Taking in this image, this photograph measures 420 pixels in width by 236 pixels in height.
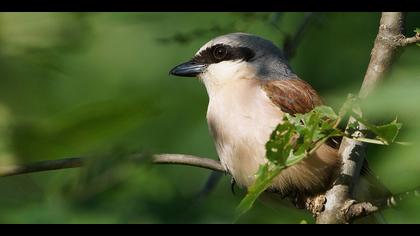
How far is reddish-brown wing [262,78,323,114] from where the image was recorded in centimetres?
381

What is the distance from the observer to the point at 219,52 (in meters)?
4.38

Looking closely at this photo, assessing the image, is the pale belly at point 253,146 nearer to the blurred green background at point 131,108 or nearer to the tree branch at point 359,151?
the blurred green background at point 131,108

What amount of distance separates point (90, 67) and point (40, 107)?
6.93 feet

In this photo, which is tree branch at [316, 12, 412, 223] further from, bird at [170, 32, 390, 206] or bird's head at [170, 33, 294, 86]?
bird's head at [170, 33, 294, 86]

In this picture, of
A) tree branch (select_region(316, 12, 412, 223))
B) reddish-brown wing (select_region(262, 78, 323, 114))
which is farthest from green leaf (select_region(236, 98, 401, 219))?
reddish-brown wing (select_region(262, 78, 323, 114))

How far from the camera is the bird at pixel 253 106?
3.53 m

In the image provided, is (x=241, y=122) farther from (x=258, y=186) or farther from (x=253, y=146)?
(x=258, y=186)

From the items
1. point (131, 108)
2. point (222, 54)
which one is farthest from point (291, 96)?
point (131, 108)

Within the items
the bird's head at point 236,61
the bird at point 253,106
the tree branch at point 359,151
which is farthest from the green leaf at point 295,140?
the bird's head at point 236,61

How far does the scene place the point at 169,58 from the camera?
6.52 meters

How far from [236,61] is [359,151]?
5.33 feet

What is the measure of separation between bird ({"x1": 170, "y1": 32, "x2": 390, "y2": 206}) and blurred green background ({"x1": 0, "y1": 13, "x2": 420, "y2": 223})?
0.76ft

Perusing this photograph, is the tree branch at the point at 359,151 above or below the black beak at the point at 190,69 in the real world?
below

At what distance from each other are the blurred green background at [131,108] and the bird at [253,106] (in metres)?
0.23
